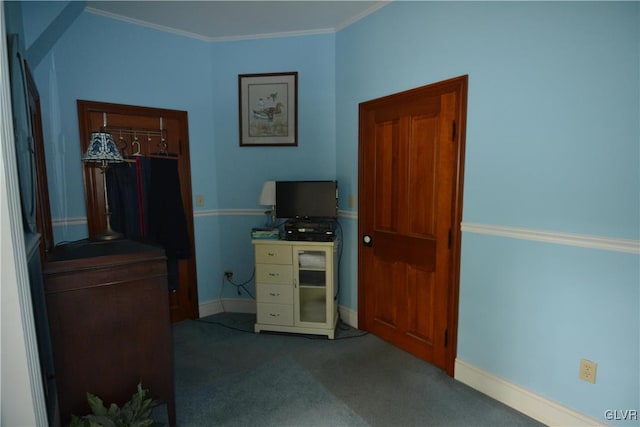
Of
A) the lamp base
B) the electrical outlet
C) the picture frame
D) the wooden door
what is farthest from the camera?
the picture frame

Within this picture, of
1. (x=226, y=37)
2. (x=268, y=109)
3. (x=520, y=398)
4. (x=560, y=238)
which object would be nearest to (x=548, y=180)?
(x=560, y=238)

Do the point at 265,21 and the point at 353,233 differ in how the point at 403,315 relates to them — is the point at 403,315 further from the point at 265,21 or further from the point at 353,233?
the point at 265,21

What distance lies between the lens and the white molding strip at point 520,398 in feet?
5.69

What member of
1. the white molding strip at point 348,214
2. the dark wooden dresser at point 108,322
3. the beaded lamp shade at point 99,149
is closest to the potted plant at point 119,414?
the dark wooden dresser at point 108,322

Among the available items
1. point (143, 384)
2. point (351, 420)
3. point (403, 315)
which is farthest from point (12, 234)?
point (403, 315)

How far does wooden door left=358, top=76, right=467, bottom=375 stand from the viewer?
7.20 ft

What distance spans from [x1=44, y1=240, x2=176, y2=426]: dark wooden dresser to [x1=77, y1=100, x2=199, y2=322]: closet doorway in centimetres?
118

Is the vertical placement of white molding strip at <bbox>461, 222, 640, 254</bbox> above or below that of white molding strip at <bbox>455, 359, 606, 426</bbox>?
above

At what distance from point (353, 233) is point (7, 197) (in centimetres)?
231

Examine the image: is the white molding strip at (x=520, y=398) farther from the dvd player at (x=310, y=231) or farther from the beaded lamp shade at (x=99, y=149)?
the beaded lamp shade at (x=99, y=149)

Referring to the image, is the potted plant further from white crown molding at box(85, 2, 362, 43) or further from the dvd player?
white crown molding at box(85, 2, 362, 43)

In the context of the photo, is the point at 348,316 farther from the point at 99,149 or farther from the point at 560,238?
the point at 99,149

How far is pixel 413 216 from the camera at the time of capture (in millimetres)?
2477

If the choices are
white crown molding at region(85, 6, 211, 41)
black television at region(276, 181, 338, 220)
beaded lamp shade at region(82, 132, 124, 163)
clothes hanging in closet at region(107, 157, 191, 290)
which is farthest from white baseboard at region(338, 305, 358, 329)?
white crown molding at region(85, 6, 211, 41)
